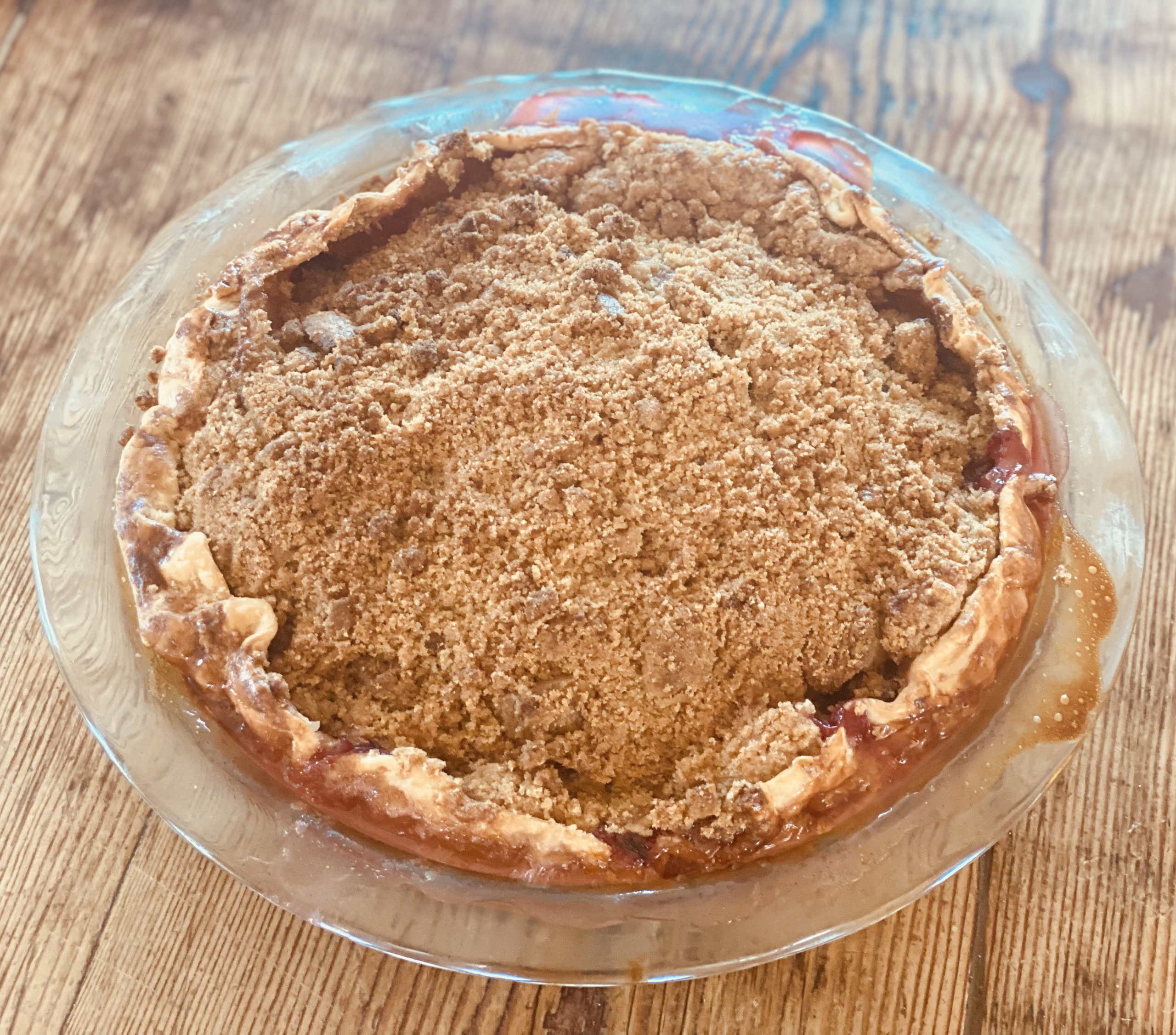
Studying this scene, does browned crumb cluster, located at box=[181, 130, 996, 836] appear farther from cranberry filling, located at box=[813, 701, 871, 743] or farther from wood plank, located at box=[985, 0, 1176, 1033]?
wood plank, located at box=[985, 0, 1176, 1033]

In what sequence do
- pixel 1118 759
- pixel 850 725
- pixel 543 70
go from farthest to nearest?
1. pixel 543 70
2. pixel 1118 759
3. pixel 850 725

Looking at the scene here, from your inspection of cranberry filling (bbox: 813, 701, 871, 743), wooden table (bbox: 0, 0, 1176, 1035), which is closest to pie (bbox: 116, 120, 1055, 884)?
cranberry filling (bbox: 813, 701, 871, 743)

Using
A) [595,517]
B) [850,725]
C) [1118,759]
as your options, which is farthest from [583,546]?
[1118,759]

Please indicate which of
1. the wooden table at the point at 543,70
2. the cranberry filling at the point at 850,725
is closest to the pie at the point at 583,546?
the cranberry filling at the point at 850,725

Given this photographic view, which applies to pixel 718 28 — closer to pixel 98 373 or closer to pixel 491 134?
pixel 491 134

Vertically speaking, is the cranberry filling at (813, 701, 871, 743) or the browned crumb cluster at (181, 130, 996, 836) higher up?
the browned crumb cluster at (181, 130, 996, 836)

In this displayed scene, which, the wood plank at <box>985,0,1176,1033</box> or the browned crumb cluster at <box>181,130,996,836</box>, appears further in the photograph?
the wood plank at <box>985,0,1176,1033</box>

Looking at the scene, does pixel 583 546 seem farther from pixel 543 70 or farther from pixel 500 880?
pixel 543 70
